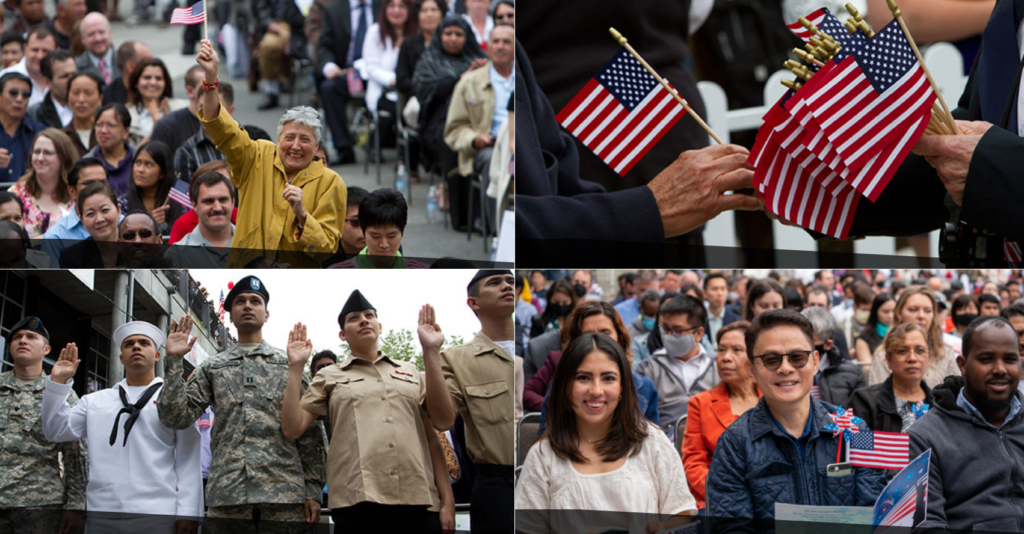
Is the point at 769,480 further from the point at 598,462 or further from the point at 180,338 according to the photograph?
the point at 180,338

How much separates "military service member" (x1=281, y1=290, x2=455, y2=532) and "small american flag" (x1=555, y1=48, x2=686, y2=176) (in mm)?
889

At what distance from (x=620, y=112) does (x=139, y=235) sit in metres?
1.73

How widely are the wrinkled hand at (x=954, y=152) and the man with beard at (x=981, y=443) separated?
0.74 metres

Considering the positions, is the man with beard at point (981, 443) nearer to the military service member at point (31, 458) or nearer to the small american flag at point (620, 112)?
the small american flag at point (620, 112)

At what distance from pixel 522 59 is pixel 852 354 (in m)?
2.74

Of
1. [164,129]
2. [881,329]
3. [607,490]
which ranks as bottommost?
→ [607,490]

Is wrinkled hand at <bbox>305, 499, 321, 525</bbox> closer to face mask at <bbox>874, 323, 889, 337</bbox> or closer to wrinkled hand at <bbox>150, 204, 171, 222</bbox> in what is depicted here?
wrinkled hand at <bbox>150, 204, 171, 222</bbox>

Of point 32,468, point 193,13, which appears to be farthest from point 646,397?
point 32,468

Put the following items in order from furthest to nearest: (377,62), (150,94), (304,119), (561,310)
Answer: (377,62), (150,94), (561,310), (304,119)

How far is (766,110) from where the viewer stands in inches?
206

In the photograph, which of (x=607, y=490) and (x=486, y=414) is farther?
(x=486, y=414)

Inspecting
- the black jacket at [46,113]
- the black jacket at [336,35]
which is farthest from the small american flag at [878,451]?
the black jacket at [336,35]

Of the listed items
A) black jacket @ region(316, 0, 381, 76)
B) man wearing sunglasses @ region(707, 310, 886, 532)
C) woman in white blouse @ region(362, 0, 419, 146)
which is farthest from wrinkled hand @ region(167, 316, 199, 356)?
black jacket @ region(316, 0, 381, 76)

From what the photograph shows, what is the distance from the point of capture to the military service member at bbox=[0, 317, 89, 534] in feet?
11.0
